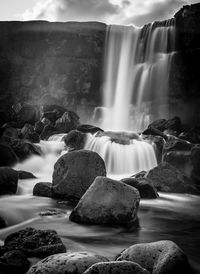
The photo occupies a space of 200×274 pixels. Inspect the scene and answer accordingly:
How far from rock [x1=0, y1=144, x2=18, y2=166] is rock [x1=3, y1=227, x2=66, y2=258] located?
11307 millimetres

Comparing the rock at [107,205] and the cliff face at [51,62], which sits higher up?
the cliff face at [51,62]

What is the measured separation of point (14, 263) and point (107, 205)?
314 centimetres

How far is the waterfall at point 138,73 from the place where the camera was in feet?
104

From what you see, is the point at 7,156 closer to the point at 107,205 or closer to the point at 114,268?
the point at 107,205

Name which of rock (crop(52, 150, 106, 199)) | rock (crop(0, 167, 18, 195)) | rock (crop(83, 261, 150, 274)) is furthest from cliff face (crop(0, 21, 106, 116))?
rock (crop(83, 261, 150, 274))

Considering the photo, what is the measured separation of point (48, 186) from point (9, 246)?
562 centimetres

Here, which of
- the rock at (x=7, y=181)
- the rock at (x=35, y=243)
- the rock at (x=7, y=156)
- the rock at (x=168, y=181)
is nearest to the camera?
the rock at (x=35, y=243)

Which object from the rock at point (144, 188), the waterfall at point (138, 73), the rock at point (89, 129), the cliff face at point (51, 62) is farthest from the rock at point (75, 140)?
the cliff face at point (51, 62)

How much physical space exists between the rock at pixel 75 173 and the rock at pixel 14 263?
5.14 m

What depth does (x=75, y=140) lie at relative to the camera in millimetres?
21203

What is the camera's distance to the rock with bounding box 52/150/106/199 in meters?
10.0

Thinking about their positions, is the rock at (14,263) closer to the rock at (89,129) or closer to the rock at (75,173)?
the rock at (75,173)

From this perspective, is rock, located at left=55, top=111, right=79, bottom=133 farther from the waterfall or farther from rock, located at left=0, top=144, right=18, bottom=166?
rock, located at left=0, top=144, right=18, bottom=166

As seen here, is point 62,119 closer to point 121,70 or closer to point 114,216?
point 121,70
